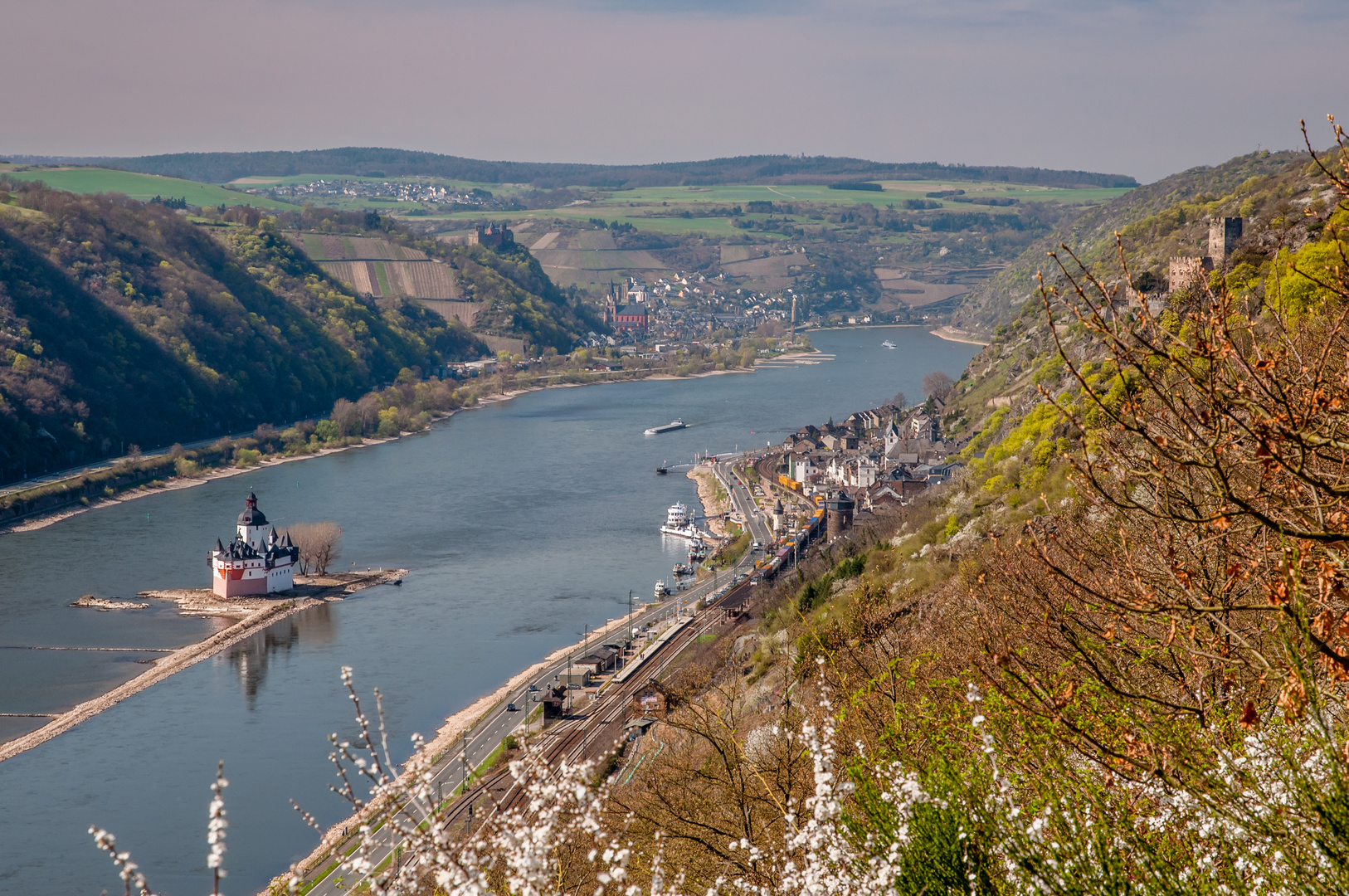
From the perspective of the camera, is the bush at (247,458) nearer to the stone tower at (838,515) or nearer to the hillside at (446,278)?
the stone tower at (838,515)

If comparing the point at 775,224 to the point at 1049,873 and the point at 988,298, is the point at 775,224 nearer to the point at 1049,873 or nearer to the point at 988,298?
the point at 988,298

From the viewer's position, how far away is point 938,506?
13242 millimetres

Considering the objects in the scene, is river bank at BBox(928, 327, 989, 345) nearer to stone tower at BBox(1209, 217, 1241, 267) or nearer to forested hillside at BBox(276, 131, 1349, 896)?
stone tower at BBox(1209, 217, 1241, 267)

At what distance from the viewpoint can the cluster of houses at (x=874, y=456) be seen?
19.4 metres

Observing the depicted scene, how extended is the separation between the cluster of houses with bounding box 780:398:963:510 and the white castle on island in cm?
916

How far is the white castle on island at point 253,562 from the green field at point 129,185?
2045 inches

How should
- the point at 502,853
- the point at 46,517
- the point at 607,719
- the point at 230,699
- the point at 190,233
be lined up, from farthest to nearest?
1. the point at 190,233
2. the point at 46,517
3. the point at 230,699
4. the point at 607,719
5. the point at 502,853

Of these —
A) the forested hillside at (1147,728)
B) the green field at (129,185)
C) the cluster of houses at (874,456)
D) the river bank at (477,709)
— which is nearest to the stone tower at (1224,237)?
the cluster of houses at (874,456)

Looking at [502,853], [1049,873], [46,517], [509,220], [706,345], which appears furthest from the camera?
[509,220]

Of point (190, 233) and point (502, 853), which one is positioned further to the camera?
point (190, 233)

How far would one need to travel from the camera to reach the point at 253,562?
17.9 metres

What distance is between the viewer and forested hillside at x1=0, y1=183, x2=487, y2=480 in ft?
94.6

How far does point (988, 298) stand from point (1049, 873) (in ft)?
187

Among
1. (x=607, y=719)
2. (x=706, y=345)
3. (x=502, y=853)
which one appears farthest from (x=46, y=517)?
(x=706, y=345)
